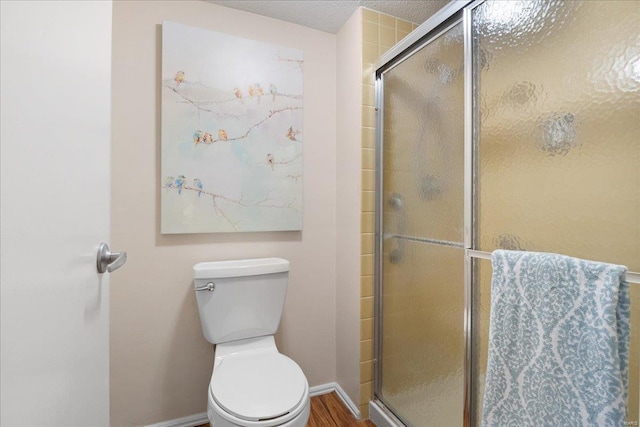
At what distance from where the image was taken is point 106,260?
711 mm

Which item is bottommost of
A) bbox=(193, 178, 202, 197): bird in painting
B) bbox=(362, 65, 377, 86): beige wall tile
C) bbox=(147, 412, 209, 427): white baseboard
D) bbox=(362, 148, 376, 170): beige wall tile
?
bbox=(147, 412, 209, 427): white baseboard

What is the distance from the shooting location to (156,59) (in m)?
1.49

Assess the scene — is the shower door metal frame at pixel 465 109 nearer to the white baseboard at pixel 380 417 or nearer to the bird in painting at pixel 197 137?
the white baseboard at pixel 380 417

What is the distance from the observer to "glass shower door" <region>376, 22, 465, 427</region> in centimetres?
116

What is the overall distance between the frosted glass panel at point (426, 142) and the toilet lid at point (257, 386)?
32.2 inches

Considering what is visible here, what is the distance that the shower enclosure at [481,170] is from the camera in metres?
0.77

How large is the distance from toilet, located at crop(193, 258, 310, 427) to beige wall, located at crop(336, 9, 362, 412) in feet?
1.29

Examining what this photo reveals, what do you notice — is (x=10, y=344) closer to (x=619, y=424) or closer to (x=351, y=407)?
(x=619, y=424)

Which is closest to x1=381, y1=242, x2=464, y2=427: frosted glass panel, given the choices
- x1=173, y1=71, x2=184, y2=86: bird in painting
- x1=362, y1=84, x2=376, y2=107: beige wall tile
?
x1=362, y1=84, x2=376, y2=107: beige wall tile

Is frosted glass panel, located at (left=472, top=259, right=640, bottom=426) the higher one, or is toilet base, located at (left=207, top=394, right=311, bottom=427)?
frosted glass panel, located at (left=472, top=259, right=640, bottom=426)

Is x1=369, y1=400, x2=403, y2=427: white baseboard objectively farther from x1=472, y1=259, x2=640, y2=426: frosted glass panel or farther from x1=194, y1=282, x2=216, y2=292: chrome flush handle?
x1=194, y1=282, x2=216, y2=292: chrome flush handle

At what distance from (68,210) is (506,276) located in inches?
41.3

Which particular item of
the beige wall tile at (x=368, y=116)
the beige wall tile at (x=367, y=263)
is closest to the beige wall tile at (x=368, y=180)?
the beige wall tile at (x=368, y=116)

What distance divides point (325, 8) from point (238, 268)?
1.45 metres
